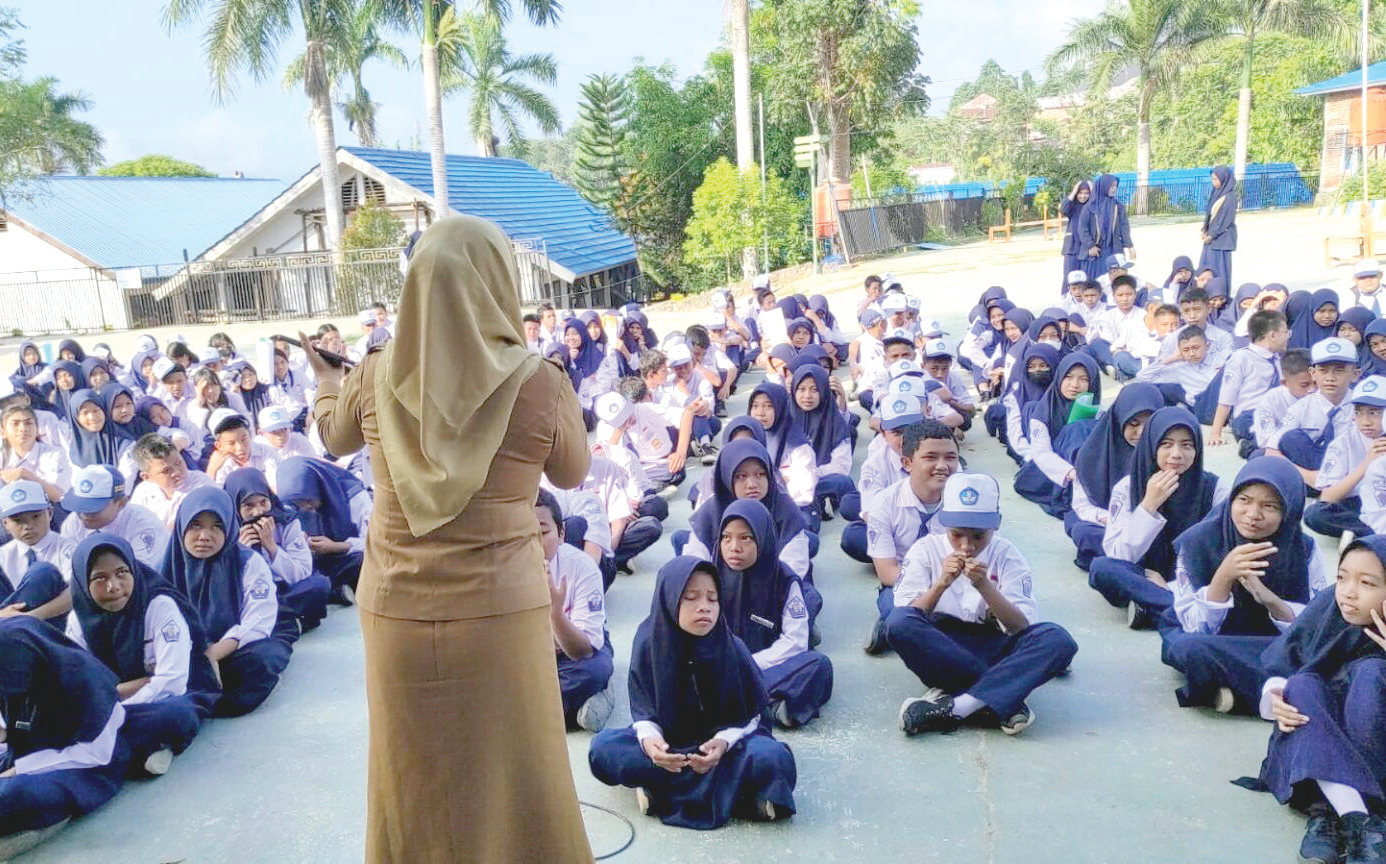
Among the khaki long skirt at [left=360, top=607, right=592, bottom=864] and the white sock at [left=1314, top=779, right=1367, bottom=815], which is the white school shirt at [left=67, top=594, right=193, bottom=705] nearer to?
the khaki long skirt at [left=360, top=607, right=592, bottom=864]

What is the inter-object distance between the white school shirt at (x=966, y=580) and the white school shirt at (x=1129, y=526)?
798 millimetres

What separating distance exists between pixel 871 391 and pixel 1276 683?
5.37 metres

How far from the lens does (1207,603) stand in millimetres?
3760

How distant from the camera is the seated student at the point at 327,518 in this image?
5551 mm

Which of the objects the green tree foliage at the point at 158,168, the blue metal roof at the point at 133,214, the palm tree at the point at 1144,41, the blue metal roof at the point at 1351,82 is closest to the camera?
the blue metal roof at the point at 133,214

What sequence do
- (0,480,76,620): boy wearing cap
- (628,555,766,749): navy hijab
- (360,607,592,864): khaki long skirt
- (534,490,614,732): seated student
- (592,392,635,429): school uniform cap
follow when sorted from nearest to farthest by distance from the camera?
(360,607,592,864): khaki long skirt → (628,555,766,749): navy hijab → (534,490,614,732): seated student → (0,480,76,620): boy wearing cap → (592,392,635,429): school uniform cap

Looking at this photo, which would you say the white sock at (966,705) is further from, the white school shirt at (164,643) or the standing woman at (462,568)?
the white school shirt at (164,643)

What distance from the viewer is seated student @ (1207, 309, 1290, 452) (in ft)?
22.7

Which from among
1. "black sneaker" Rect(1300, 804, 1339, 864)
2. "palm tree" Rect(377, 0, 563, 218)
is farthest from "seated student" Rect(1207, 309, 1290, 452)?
"palm tree" Rect(377, 0, 563, 218)

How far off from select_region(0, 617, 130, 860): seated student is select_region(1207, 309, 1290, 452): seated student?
20.7 feet

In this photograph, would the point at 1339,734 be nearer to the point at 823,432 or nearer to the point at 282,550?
the point at 823,432

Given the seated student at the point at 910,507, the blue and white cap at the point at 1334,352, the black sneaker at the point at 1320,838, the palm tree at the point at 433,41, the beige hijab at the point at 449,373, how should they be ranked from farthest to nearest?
the palm tree at the point at 433,41
the blue and white cap at the point at 1334,352
the seated student at the point at 910,507
the black sneaker at the point at 1320,838
the beige hijab at the point at 449,373

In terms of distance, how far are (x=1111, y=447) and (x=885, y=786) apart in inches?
97.9

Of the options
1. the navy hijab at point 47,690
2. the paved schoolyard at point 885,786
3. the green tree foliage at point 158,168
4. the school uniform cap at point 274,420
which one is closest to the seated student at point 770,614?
the paved schoolyard at point 885,786
